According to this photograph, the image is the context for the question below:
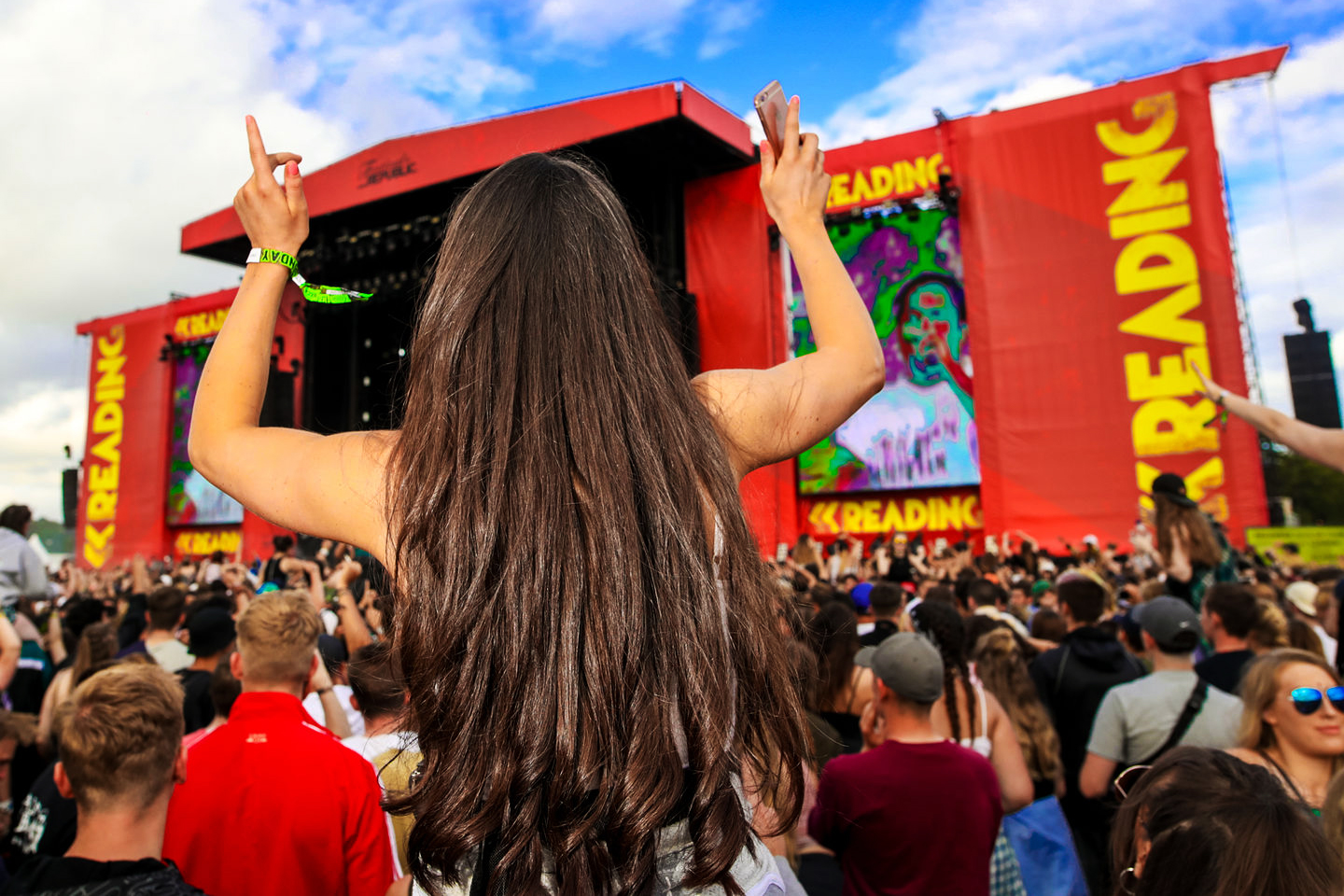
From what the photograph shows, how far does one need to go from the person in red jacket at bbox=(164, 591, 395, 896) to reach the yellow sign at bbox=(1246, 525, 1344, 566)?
41.8ft

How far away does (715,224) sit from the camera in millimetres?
15773

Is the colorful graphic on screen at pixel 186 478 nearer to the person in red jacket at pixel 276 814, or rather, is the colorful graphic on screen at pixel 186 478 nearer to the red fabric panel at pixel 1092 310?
the red fabric panel at pixel 1092 310

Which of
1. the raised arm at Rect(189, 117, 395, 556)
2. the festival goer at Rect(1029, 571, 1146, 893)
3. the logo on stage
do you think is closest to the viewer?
the raised arm at Rect(189, 117, 395, 556)

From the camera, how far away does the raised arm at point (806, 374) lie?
1104mm

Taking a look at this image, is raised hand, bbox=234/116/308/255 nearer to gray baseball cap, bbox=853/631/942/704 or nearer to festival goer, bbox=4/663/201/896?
festival goer, bbox=4/663/201/896

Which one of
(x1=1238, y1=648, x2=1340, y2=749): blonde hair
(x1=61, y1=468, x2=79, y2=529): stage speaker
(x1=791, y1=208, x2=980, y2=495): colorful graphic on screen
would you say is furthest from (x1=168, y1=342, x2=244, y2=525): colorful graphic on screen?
(x1=1238, y1=648, x2=1340, y2=749): blonde hair

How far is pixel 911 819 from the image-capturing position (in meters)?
2.58

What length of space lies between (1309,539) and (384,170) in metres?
16.4

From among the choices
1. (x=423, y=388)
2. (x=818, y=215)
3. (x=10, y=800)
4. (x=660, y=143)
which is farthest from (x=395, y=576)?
(x=660, y=143)

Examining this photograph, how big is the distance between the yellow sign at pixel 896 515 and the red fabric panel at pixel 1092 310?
2.69 feet

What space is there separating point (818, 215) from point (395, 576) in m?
0.76

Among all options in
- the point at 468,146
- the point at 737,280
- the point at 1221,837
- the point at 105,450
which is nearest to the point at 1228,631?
the point at 1221,837

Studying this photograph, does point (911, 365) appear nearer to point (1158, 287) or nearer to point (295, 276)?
point (1158, 287)

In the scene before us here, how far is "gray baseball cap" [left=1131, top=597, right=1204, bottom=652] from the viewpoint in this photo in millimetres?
3477
